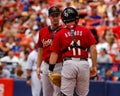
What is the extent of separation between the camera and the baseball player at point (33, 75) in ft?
37.0

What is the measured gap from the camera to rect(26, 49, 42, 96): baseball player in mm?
11273

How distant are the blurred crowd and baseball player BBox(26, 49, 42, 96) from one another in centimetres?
178

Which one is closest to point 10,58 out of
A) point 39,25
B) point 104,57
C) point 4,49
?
point 4,49

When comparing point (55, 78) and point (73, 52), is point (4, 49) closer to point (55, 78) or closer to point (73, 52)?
point (55, 78)

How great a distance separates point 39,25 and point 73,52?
9.32 metres

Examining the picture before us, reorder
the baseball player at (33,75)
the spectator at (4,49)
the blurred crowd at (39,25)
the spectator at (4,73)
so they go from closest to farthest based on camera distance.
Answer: the baseball player at (33,75) → the spectator at (4,73) → the blurred crowd at (39,25) → the spectator at (4,49)

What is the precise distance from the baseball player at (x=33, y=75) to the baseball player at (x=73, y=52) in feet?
11.2

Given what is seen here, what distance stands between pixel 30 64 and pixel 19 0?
1083 cm

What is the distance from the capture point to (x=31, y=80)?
11461 mm

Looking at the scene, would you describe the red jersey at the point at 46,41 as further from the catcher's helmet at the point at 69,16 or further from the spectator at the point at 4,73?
the spectator at the point at 4,73

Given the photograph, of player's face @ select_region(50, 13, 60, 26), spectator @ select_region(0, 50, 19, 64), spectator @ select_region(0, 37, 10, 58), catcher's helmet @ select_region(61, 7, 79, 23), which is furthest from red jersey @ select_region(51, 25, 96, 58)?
spectator @ select_region(0, 37, 10, 58)

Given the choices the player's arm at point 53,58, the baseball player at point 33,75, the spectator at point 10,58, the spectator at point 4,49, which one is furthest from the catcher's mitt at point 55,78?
the spectator at point 4,49

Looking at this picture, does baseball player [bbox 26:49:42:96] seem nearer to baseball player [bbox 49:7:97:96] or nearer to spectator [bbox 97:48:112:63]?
spectator [bbox 97:48:112:63]

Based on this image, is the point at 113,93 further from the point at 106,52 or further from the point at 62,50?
the point at 62,50
